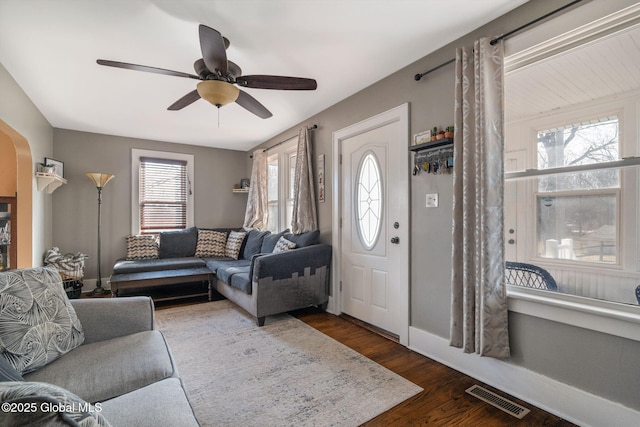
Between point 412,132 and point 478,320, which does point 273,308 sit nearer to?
point 478,320

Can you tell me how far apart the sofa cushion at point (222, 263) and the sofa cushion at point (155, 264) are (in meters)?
0.16

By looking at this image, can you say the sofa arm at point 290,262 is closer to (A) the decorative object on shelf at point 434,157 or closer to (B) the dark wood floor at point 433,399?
(B) the dark wood floor at point 433,399

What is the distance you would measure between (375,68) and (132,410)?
283 centimetres

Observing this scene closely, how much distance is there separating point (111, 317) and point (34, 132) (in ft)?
10.6

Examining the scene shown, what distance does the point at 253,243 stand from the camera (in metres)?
4.64

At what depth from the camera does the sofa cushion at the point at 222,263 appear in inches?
164

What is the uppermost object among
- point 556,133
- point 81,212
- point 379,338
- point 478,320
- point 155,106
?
point 155,106

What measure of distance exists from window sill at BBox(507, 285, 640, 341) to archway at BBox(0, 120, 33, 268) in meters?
4.68

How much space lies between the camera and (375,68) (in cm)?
271

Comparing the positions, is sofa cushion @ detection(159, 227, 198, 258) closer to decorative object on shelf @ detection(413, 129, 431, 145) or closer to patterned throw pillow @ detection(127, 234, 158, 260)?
patterned throw pillow @ detection(127, 234, 158, 260)

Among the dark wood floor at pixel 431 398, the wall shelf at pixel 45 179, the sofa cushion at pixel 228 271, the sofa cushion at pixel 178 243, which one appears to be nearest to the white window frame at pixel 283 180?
the sofa cushion at pixel 228 271

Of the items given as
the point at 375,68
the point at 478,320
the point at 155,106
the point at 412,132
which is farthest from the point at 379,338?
the point at 155,106

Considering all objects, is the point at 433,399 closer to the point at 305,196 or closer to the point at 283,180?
the point at 305,196

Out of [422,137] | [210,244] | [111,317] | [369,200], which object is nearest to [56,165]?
[210,244]
